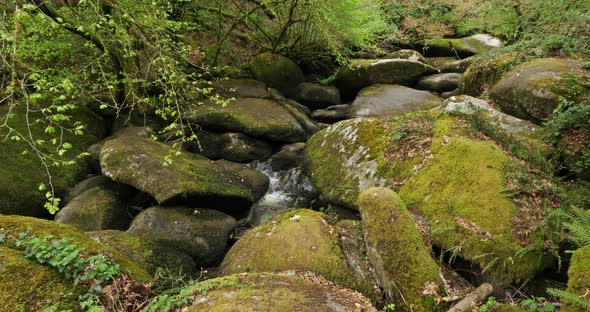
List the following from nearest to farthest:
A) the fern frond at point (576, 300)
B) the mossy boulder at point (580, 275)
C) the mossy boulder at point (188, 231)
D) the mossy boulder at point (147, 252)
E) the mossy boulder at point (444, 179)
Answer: the fern frond at point (576, 300) < the mossy boulder at point (580, 275) < the mossy boulder at point (444, 179) < the mossy boulder at point (147, 252) < the mossy boulder at point (188, 231)

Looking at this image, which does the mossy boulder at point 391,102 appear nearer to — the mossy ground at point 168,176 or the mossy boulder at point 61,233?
the mossy ground at point 168,176

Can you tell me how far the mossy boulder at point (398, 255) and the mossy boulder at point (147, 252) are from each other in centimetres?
A: 302

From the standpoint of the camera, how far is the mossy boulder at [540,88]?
6.27 metres

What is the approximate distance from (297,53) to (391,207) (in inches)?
447

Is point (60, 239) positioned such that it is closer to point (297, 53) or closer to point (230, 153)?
point (230, 153)

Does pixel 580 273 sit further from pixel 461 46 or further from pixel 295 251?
pixel 461 46

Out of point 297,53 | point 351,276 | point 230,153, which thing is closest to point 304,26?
point 297,53

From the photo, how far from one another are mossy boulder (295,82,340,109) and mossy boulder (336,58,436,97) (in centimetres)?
96

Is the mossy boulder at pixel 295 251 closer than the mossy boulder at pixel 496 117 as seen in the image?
Yes

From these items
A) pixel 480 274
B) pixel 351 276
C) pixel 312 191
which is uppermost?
pixel 480 274

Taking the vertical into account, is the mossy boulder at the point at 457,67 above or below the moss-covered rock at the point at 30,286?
above

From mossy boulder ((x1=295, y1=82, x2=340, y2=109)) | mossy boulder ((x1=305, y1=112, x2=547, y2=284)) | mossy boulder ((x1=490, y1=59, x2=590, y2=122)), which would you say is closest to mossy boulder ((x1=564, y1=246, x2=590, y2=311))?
mossy boulder ((x1=305, y1=112, x2=547, y2=284))

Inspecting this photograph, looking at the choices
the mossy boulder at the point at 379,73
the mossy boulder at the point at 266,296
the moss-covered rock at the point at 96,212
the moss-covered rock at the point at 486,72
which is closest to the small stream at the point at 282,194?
the moss-covered rock at the point at 96,212

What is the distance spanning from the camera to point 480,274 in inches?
168
